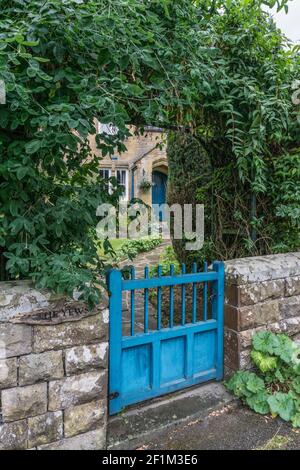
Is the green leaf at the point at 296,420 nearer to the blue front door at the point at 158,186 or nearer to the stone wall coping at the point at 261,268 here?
the stone wall coping at the point at 261,268

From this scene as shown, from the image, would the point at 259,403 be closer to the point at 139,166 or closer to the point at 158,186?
the point at 139,166

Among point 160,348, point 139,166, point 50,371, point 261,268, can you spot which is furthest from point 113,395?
point 139,166

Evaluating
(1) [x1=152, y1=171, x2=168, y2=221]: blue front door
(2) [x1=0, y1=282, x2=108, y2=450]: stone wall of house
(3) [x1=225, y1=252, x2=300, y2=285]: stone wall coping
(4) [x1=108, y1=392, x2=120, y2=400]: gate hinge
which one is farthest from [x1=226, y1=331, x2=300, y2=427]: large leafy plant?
(1) [x1=152, y1=171, x2=168, y2=221]: blue front door

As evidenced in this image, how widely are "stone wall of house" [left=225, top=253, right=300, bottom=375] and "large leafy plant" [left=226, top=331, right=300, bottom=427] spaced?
0.09m

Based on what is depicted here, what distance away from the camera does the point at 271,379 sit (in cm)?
251

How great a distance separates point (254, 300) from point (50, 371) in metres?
1.60

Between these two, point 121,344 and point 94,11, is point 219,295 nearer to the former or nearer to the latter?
point 121,344

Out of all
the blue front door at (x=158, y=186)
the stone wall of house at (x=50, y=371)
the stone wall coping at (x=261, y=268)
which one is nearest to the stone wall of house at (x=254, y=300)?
the stone wall coping at (x=261, y=268)

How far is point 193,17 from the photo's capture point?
6.93 feet

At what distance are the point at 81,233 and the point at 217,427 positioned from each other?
1.57 m

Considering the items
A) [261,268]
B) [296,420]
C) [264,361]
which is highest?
[261,268]

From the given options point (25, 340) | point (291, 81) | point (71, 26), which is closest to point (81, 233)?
point (25, 340)

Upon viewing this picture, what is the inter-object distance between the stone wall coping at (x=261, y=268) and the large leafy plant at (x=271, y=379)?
46 cm

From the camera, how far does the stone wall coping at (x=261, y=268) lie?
2547 millimetres
